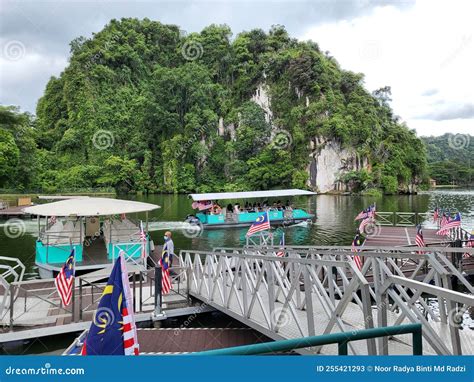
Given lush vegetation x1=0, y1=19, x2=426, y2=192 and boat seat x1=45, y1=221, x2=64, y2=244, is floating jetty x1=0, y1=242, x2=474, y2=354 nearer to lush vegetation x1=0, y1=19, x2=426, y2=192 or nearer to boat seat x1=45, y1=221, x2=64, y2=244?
boat seat x1=45, y1=221, x2=64, y2=244

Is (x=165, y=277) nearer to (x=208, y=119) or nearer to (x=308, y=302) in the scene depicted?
(x=308, y=302)

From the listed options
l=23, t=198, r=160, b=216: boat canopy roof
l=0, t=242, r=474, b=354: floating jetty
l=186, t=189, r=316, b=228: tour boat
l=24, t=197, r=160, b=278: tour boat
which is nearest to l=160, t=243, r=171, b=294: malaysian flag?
l=0, t=242, r=474, b=354: floating jetty

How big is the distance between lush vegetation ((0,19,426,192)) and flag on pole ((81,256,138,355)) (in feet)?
182

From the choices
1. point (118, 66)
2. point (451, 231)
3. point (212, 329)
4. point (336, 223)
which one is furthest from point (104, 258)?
point (118, 66)

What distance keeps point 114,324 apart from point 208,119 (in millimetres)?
61780

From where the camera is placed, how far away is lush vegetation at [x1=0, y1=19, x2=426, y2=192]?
58219 mm

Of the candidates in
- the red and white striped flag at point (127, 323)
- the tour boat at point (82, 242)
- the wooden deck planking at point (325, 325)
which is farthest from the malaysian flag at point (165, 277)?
the red and white striped flag at point (127, 323)

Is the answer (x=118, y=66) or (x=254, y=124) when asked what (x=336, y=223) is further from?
(x=118, y=66)

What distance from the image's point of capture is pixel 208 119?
63438mm

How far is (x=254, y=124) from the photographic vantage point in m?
64.9

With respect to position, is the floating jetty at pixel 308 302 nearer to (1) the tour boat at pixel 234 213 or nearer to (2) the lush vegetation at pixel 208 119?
(1) the tour boat at pixel 234 213

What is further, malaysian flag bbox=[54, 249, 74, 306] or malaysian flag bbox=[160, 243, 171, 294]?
malaysian flag bbox=[160, 243, 171, 294]

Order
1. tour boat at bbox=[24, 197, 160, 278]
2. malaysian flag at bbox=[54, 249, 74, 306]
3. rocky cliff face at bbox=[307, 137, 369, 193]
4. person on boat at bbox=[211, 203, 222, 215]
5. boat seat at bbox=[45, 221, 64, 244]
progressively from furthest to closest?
rocky cliff face at bbox=[307, 137, 369, 193]
person on boat at bbox=[211, 203, 222, 215]
boat seat at bbox=[45, 221, 64, 244]
tour boat at bbox=[24, 197, 160, 278]
malaysian flag at bbox=[54, 249, 74, 306]

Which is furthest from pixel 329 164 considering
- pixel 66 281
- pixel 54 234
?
pixel 66 281
